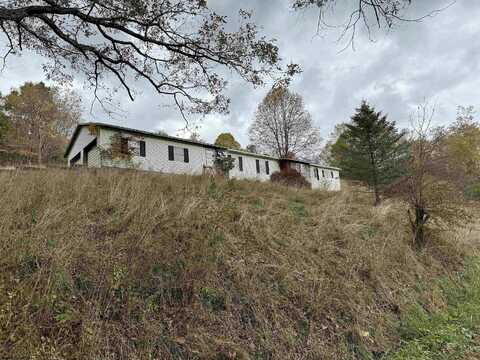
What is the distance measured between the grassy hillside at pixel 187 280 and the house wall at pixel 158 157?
9570 mm

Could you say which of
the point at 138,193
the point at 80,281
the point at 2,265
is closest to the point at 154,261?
Result: the point at 80,281

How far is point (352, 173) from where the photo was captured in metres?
20.0

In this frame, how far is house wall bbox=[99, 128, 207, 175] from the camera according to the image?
1402 centimetres

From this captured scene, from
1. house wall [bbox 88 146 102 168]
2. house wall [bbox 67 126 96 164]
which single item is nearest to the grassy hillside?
house wall [bbox 88 146 102 168]

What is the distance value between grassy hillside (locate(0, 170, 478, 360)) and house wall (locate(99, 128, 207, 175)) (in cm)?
957

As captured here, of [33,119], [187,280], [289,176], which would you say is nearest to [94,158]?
[33,119]

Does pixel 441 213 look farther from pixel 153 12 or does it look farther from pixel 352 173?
pixel 352 173

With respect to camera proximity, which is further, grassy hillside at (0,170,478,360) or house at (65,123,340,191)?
house at (65,123,340,191)

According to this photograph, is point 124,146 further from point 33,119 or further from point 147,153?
point 33,119

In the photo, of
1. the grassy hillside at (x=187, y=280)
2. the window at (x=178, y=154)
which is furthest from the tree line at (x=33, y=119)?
the grassy hillside at (x=187, y=280)

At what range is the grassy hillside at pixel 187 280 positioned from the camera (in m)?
2.05

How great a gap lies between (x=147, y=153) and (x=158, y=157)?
2.53ft

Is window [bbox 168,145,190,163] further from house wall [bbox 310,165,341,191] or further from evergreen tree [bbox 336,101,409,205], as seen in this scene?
house wall [bbox 310,165,341,191]

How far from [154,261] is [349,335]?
255cm
